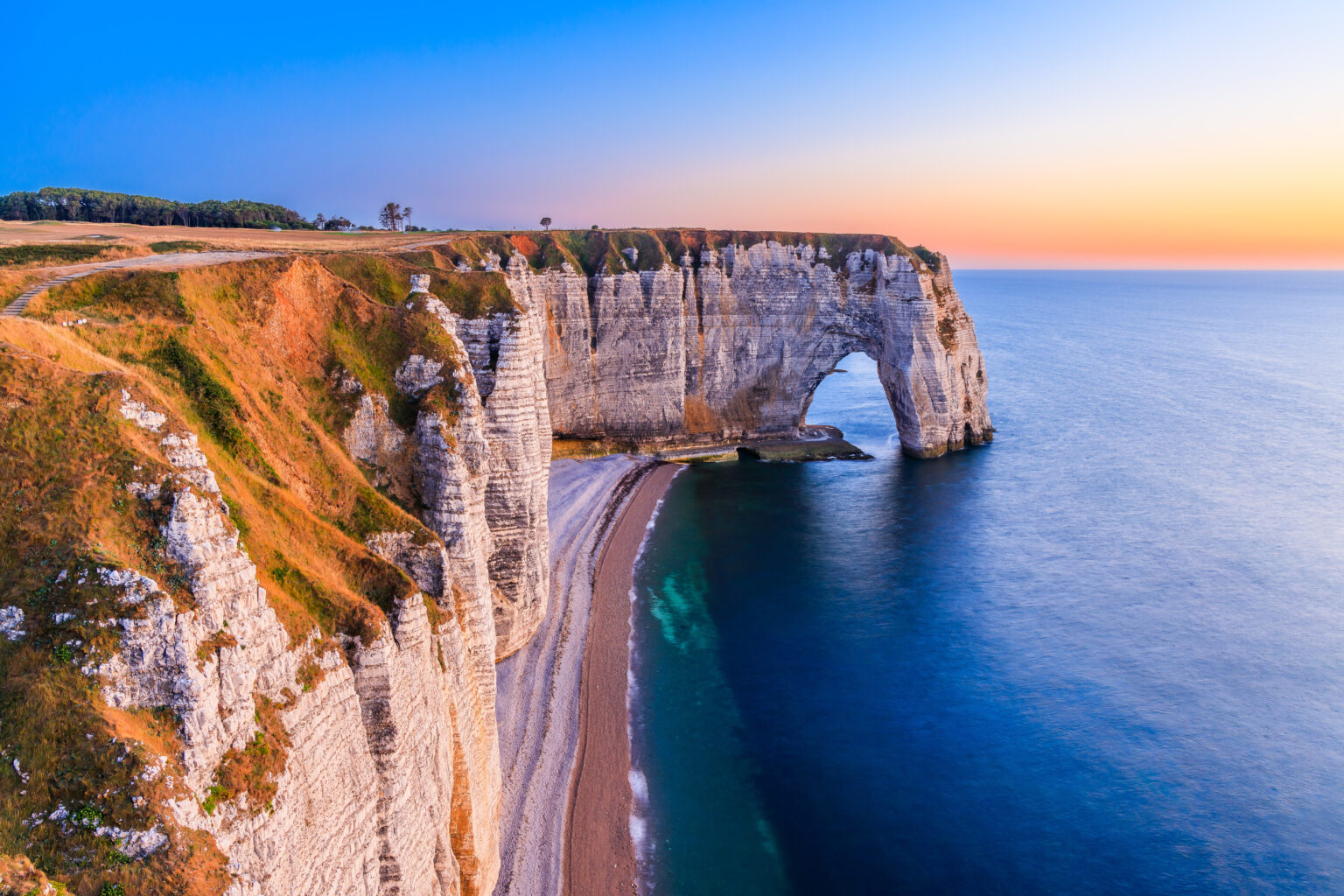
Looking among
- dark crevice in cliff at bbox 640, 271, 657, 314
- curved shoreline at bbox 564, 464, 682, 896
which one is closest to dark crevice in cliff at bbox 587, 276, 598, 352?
dark crevice in cliff at bbox 640, 271, 657, 314

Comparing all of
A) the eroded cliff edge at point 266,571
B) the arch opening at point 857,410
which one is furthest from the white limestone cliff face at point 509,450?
the arch opening at point 857,410

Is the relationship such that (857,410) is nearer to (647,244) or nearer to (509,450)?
(647,244)

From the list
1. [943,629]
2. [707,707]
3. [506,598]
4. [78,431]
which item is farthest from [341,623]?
[943,629]

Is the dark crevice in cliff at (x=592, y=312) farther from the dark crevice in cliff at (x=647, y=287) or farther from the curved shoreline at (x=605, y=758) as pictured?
the curved shoreline at (x=605, y=758)

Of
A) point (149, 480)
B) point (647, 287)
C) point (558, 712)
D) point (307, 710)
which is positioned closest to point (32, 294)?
point (149, 480)

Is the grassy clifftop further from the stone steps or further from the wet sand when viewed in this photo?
the stone steps

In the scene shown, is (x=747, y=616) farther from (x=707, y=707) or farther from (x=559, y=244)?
(x=559, y=244)
